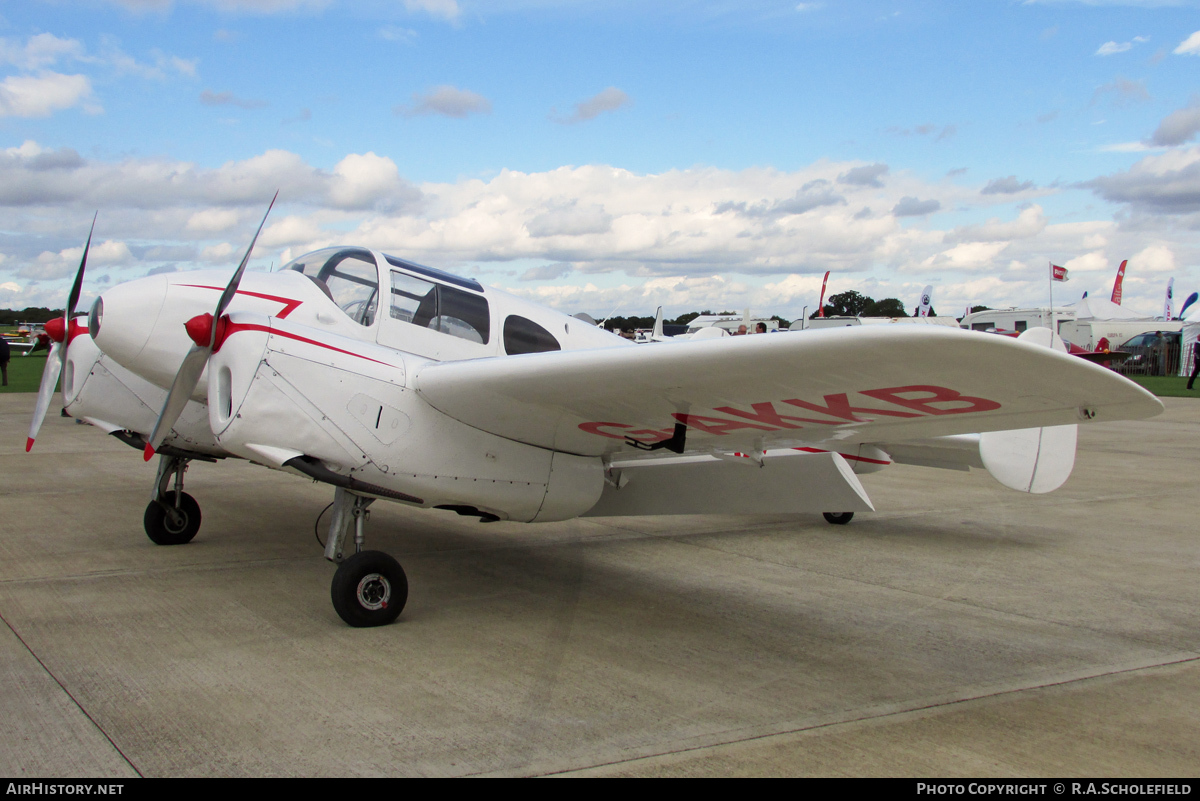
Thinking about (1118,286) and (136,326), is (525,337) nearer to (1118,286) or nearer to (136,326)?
(136,326)

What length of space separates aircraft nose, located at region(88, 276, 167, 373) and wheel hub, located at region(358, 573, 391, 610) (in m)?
1.86

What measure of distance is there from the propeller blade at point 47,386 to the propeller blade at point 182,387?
6.09 ft

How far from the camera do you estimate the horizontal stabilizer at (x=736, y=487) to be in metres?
5.85

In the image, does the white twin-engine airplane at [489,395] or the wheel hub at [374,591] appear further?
the wheel hub at [374,591]

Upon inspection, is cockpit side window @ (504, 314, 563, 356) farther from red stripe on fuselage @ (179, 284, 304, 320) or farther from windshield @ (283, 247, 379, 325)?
red stripe on fuselage @ (179, 284, 304, 320)

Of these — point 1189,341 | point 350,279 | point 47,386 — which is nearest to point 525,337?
point 350,279

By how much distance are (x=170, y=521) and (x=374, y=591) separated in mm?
3088

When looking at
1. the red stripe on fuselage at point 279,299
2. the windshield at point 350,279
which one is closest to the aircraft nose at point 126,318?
the red stripe on fuselage at point 279,299

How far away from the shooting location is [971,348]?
272cm

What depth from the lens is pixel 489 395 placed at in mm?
4324

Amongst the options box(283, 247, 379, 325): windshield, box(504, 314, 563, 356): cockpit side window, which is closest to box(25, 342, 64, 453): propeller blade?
box(283, 247, 379, 325): windshield

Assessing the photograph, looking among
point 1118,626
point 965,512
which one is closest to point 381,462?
point 1118,626

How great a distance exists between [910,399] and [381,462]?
2737 millimetres

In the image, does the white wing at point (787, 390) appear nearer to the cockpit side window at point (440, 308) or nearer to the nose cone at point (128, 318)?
the cockpit side window at point (440, 308)
